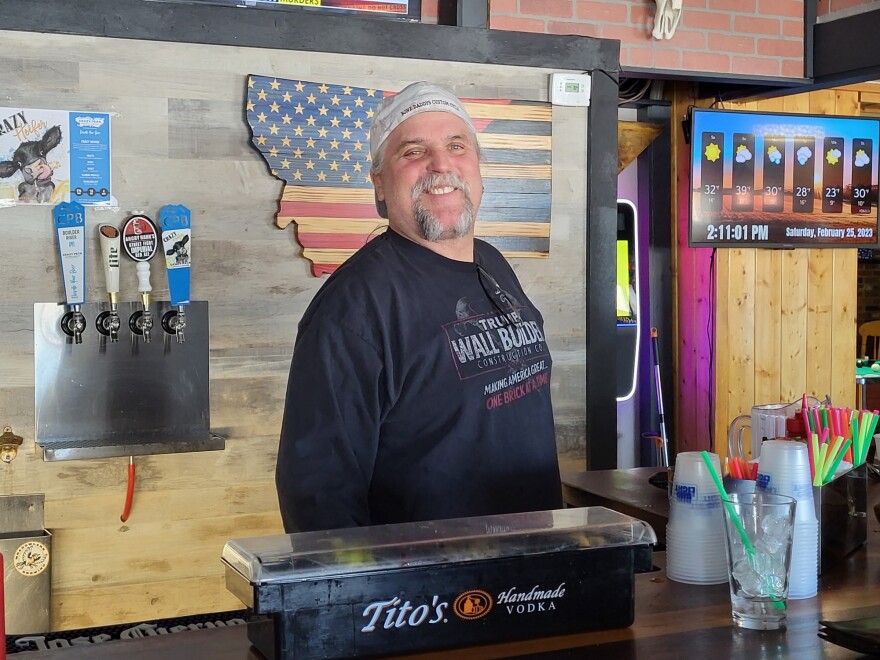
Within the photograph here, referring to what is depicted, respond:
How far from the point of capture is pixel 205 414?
312cm

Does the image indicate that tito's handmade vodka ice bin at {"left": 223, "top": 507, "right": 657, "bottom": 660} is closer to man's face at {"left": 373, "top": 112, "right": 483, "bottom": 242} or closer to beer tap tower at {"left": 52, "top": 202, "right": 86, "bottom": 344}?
man's face at {"left": 373, "top": 112, "right": 483, "bottom": 242}

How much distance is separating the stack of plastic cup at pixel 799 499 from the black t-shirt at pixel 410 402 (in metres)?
0.65

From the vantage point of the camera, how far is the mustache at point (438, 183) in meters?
2.18

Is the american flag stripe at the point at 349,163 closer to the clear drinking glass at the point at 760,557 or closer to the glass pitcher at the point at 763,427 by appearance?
the glass pitcher at the point at 763,427

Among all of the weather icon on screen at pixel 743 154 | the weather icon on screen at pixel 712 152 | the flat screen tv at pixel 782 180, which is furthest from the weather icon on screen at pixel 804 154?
the weather icon on screen at pixel 712 152

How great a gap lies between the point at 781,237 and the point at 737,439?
3.46 metres

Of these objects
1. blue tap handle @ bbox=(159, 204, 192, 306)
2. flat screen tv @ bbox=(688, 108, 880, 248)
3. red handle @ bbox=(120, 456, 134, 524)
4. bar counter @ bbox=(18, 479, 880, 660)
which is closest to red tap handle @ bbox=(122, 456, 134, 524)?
red handle @ bbox=(120, 456, 134, 524)

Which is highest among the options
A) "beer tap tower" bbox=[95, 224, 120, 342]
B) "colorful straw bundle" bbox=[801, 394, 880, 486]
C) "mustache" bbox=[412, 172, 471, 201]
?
"mustache" bbox=[412, 172, 471, 201]

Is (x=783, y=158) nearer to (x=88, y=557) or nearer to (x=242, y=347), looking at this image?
(x=242, y=347)

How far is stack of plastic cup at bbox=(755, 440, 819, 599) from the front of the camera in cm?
152

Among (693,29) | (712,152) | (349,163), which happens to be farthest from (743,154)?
(349,163)

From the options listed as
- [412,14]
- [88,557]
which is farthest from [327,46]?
[88,557]

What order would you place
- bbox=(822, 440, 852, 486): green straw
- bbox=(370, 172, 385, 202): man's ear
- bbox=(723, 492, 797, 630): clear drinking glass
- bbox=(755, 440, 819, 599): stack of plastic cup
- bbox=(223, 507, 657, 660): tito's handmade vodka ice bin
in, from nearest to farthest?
bbox=(223, 507, 657, 660): tito's handmade vodka ice bin → bbox=(723, 492, 797, 630): clear drinking glass → bbox=(755, 440, 819, 599): stack of plastic cup → bbox=(822, 440, 852, 486): green straw → bbox=(370, 172, 385, 202): man's ear

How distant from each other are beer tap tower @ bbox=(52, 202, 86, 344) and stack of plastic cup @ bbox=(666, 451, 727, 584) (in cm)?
196
